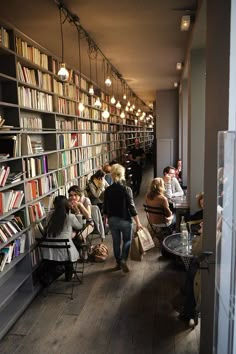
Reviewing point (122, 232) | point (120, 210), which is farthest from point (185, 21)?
point (122, 232)

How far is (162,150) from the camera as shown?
10461 mm

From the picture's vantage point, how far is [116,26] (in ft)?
13.7

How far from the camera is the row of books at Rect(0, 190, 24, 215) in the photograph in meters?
3.13

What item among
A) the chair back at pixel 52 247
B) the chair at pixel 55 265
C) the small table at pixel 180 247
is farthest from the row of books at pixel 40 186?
the small table at pixel 180 247

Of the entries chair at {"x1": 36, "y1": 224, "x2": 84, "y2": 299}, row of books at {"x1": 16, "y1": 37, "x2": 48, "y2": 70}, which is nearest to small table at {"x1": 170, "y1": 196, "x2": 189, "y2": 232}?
chair at {"x1": 36, "y1": 224, "x2": 84, "y2": 299}

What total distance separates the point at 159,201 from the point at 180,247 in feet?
4.29

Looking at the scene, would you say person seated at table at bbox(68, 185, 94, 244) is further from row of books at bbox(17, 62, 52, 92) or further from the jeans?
row of books at bbox(17, 62, 52, 92)

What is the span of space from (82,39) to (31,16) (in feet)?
3.56

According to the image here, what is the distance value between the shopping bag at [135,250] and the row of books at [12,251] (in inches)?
64.8

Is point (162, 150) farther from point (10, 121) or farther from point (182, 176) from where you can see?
point (10, 121)

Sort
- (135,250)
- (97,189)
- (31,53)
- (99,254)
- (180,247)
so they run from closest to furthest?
1. (180,247)
2. (31,53)
3. (135,250)
4. (99,254)
5. (97,189)

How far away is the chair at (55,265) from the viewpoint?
371cm

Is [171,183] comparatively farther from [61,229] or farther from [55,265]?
[55,265]

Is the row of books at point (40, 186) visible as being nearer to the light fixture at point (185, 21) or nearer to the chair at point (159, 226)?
the chair at point (159, 226)
